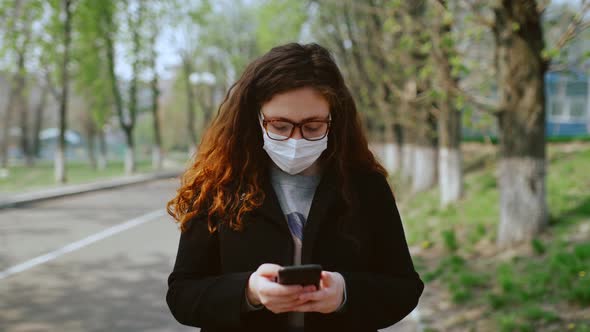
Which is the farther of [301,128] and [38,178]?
[38,178]

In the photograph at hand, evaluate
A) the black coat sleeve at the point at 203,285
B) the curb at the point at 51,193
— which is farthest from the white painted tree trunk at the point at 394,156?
the black coat sleeve at the point at 203,285

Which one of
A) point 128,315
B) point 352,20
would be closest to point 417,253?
point 128,315

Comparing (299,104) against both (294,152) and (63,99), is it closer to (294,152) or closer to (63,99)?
(294,152)

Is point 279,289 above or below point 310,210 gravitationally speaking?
below

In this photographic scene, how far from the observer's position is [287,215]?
1865 millimetres

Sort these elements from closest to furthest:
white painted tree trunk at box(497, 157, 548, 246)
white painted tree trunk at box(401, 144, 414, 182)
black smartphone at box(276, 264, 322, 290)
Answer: black smartphone at box(276, 264, 322, 290)
white painted tree trunk at box(497, 157, 548, 246)
white painted tree trunk at box(401, 144, 414, 182)

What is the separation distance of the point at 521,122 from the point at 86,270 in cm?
615

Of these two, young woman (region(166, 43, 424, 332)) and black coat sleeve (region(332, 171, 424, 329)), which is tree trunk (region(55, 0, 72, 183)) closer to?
young woman (region(166, 43, 424, 332))

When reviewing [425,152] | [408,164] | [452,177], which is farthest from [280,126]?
[408,164]

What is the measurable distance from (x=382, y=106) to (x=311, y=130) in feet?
51.1

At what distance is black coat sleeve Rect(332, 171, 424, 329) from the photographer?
1812 millimetres

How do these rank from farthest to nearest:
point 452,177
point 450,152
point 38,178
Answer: point 38,178
point 450,152
point 452,177

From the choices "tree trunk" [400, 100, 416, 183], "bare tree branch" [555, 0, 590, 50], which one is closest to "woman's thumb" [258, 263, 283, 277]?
"bare tree branch" [555, 0, 590, 50]

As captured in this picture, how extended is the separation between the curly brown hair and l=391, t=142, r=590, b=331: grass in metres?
3.29
